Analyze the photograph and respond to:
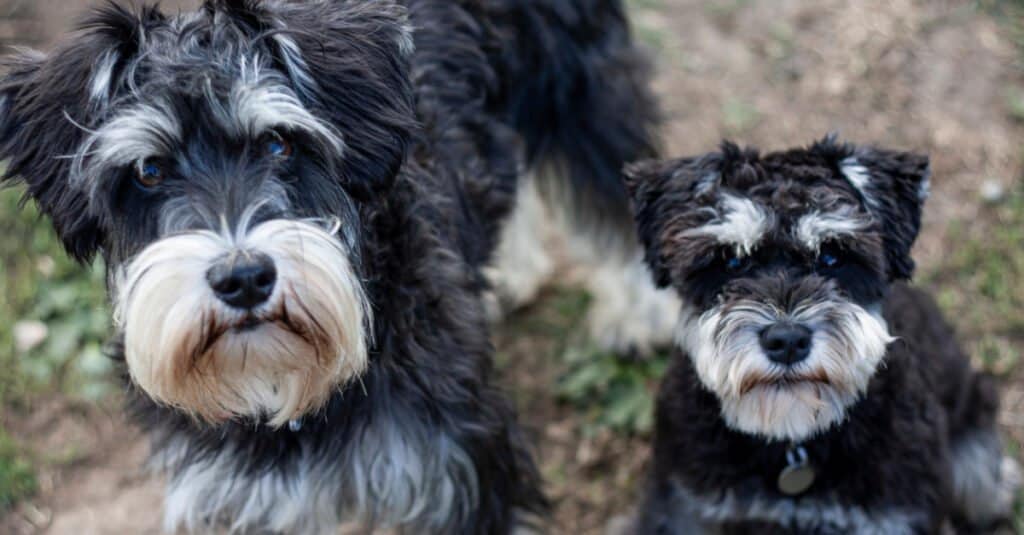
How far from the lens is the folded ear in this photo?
3.56 meters

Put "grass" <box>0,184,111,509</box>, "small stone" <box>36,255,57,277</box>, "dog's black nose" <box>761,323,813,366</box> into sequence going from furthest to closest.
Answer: "small stone" <box>36,255,57,277</box> < "grass" <box>0,184,111,509</box> < "dog's black nose" <box>761,323,813,366</box>

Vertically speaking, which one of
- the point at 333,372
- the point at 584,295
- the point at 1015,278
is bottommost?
the point at 584,295

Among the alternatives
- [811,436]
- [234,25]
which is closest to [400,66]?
[234,25]

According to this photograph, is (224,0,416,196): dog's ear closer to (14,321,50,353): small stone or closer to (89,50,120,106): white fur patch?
(89,50,120,106): white fur patch

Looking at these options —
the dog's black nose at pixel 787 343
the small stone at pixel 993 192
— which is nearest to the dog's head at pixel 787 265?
the dog's black nose at pixel 787 343

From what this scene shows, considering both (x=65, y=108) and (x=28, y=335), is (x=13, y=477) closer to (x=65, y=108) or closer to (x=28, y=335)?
(x=28, y=335)

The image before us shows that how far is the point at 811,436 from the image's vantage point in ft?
12.1

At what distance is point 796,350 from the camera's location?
3.34 m

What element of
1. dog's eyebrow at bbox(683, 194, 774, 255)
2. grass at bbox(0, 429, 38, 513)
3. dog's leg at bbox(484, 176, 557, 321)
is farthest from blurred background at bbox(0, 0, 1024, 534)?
dog's eyebrow at bbox(683, 194, 774, 255)

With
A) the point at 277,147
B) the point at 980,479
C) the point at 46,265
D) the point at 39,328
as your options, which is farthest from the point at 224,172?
the point at 46,265

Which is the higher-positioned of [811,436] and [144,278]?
[144,278]

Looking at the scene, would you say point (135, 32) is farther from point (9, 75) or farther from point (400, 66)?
point (400, 66)

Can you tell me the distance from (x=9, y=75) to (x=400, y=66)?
1.00 meters

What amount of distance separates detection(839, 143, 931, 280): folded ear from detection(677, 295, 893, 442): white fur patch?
220mm
